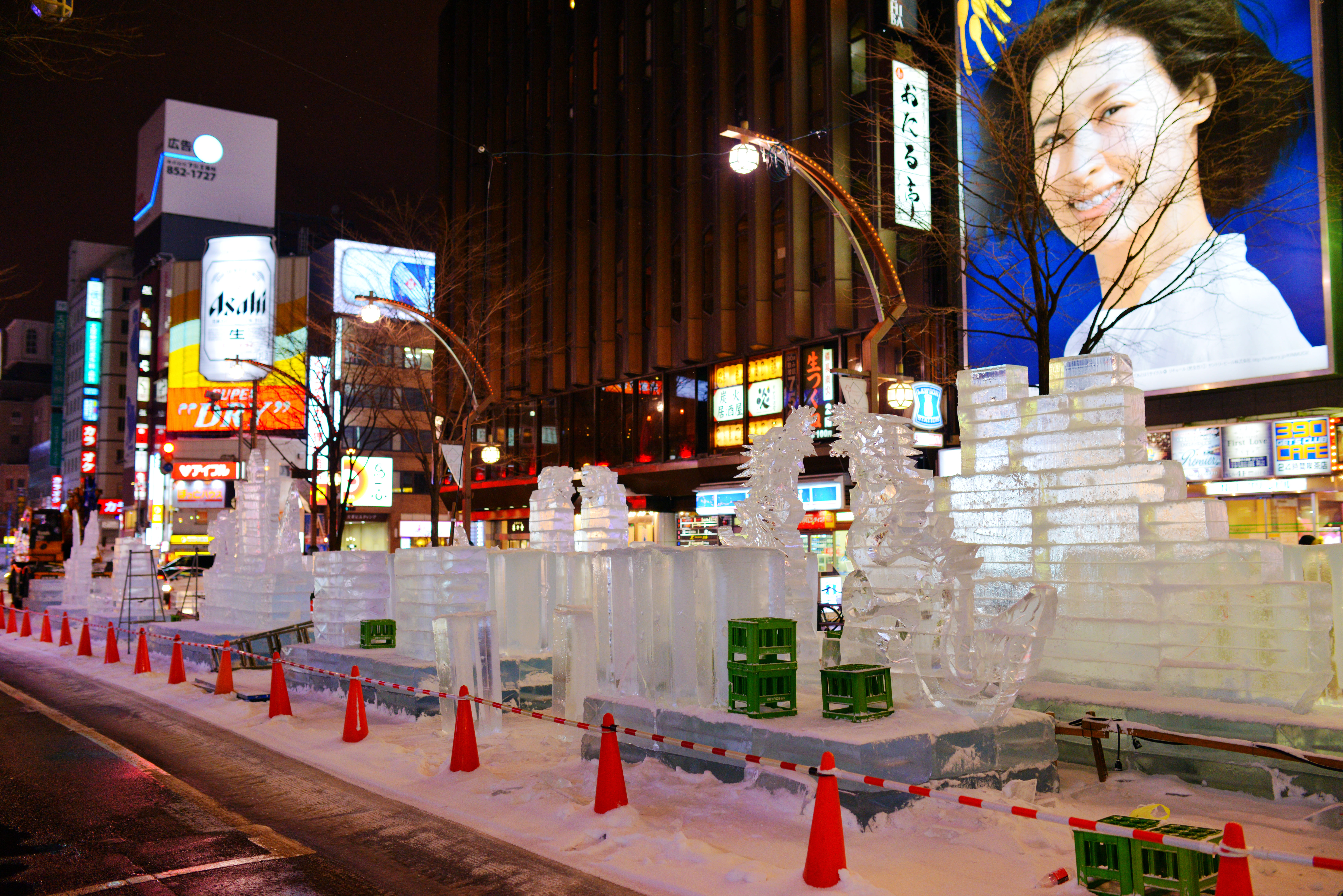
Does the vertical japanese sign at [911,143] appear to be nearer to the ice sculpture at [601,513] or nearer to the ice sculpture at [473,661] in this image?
the ice sculpture at [601,513]

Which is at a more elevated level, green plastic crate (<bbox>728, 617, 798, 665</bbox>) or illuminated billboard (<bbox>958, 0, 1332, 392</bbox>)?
illuminated billboard (<bbox>958, 0, 1332, 392</bbox>)

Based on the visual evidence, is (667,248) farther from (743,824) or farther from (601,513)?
(743,824)

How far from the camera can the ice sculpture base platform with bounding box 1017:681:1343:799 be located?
8.20 m

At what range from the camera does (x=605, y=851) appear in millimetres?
7234

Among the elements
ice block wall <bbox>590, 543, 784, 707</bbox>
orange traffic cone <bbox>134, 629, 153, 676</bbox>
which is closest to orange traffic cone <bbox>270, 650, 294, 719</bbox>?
ice block wall <bbox>590, 543, 784, 707</bbox>

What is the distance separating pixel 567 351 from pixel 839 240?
52.1 feet

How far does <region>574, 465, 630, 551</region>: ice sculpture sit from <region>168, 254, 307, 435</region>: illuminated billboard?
57494 millimetres

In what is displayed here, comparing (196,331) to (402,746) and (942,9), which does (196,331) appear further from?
(402,746)

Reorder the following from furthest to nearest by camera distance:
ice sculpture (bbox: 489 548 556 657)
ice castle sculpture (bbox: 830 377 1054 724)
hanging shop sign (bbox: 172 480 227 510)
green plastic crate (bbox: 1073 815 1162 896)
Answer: hanging shop sign (bbox: 172 480 227 510) → ice sculpture (bbox: 489 548 556 657) → ice castle sculpture (bbox: 830 377 1054 724) → green plastic crate (bbox: 1073 815 1162 896)

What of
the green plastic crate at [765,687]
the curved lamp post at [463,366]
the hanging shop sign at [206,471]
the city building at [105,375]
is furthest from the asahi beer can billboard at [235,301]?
the green plastic crate at [765,687]

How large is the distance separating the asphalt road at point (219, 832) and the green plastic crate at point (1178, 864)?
3.02 m

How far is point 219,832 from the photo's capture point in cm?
809

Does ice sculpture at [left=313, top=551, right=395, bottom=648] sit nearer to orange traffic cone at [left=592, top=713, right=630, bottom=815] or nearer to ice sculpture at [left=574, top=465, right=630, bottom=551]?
ice sculpture at [left=574, top=465, right=630, bottom=551]

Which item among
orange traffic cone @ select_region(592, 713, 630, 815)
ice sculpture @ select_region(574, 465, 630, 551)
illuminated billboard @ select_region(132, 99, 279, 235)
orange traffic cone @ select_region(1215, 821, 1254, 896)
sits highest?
illuminated billboard @ select_region(132, 99, 279, 235)
